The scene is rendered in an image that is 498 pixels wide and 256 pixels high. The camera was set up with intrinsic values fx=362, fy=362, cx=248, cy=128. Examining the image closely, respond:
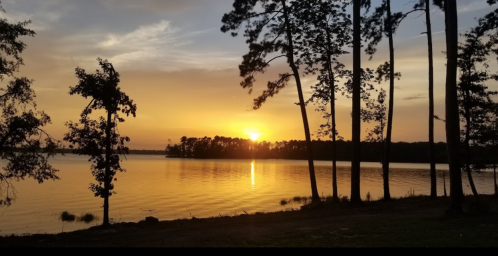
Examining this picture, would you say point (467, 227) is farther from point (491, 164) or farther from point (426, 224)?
point (491, 164)

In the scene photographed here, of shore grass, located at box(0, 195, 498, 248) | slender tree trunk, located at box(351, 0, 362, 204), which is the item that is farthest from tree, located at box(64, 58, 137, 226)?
slender tree trunk, located at box(351, 0, 362, 204)

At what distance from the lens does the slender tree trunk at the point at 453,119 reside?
1458cm

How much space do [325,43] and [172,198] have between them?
20997mm

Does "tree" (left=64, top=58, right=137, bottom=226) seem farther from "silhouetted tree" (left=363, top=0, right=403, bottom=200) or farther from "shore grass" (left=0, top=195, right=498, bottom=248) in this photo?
"silhouetted tree" (left=363, top=0, right=403, bottom=200)

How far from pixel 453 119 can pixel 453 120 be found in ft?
0.14

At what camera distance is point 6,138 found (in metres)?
15.7

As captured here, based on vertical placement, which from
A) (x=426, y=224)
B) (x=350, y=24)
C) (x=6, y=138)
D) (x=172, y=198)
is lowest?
(x=172, y=198)

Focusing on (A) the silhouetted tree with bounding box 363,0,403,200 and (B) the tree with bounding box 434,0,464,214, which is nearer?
(B) the tree with bounding box 434,0,464,214

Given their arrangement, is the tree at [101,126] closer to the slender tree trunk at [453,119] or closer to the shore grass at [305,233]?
the shore grass at [305,233]

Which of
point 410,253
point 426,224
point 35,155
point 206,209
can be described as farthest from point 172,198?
point 410,253

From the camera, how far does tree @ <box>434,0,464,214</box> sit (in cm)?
1457

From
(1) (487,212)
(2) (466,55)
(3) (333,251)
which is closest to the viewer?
(3) (333,251)

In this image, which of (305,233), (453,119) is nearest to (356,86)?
(453,119)

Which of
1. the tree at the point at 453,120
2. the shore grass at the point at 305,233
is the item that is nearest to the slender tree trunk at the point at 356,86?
the shore grass at the point at 305,233
